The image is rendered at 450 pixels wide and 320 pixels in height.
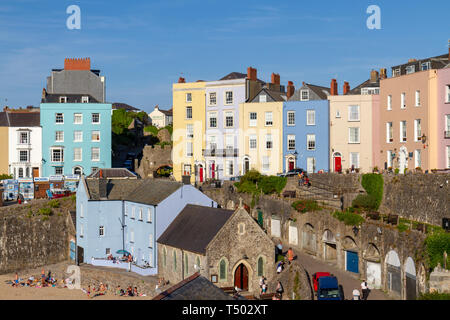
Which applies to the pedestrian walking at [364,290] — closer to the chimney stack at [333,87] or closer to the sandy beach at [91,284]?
the sandy beach at [91,284]

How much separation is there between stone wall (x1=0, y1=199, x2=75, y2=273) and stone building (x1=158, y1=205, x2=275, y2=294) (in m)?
17.4

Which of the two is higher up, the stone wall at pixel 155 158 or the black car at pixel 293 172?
the stone wall at pixel 155 158

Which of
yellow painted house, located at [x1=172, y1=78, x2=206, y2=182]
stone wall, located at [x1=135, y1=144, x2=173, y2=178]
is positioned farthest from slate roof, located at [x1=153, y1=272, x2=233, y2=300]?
stone wall, located at [x1=135, y1=144, x2=173, y2=178]

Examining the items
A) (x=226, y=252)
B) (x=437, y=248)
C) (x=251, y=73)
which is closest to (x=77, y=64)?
(x=251, y=73)

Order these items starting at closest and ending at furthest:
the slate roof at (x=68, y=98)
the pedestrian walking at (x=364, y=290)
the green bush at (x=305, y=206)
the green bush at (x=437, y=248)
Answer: the green bush at (x=437, y=248), the pedestrian walking at (x=364, y=290), the green bush at (x=305, y=206), the slate roof at (x=68, y=98)

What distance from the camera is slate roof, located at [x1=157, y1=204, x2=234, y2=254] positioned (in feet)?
123

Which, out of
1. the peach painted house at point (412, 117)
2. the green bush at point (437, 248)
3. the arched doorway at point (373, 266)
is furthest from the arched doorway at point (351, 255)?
the peach painted house at point (412, 117)

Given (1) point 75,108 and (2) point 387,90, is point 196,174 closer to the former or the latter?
(1) point 75,108

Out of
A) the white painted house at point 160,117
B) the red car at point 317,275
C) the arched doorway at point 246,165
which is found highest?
the white painted house at point 160,117

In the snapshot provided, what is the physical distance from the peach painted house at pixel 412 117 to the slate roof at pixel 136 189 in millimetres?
17953

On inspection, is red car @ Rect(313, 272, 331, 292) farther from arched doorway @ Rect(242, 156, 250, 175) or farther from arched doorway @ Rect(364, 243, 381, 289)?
arched doorway @ Rect(242, 156, 250, 175)

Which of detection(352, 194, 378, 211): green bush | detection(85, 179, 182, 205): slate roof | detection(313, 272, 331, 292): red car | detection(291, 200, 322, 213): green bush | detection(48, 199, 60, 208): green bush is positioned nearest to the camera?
detection(313, 272, 331, 292): red car

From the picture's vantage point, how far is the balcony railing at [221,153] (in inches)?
2436
